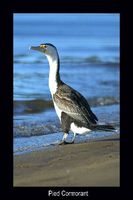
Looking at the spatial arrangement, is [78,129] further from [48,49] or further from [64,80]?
[64,80]

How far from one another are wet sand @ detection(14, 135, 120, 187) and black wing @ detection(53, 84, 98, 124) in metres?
0.37

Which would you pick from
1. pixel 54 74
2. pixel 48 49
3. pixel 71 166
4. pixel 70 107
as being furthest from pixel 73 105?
pixel 71 166

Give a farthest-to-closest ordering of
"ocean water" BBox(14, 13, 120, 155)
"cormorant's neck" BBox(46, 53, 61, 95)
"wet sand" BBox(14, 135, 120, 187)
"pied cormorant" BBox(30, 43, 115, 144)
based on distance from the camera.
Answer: "ocean water" BBox(14, 13, 120, 155) < "cormorant's neck" BBox(46, 53, 61, 95) < "pied cormorant" BBox(30, 43, 115, 144) < "wet sand" BBox(14, 135, 120, 187)

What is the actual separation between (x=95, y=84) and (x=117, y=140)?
683 centimetres

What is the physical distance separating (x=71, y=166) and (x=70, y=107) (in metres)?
1.34

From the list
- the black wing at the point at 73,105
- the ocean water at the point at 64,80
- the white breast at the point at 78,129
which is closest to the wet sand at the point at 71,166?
the white breast at the point at 78,129

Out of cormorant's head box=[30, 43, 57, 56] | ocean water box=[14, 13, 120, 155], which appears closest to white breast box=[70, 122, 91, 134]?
ocean water box=[14, 13, 120, 155]

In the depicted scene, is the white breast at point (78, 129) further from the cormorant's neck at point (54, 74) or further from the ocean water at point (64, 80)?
the ocean water at point (64, 80)

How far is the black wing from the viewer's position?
32.0 feet

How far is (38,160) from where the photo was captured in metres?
9.09

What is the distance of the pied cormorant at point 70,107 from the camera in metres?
9.73

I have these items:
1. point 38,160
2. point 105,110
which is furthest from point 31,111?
point 38,160

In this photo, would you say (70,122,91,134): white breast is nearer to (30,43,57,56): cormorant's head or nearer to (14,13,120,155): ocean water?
(14,13,120,155): ocean water
